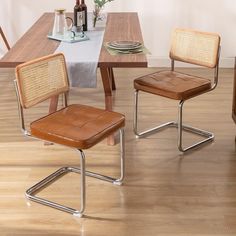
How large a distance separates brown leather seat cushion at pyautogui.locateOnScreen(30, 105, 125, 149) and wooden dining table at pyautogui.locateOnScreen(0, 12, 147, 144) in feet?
0.87

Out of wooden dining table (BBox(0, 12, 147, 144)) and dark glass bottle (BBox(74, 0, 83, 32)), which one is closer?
wooden dining table (BBox(0, 12, 147, 144))

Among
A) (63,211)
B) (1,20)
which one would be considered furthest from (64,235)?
(1,20)

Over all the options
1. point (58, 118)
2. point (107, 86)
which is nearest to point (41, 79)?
point (58, 118)

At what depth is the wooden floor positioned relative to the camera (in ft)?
7.82

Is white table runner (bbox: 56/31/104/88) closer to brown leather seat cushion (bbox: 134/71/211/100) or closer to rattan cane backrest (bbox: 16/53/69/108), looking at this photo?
rattan cane backrest (bbox: 16/53/69/108)

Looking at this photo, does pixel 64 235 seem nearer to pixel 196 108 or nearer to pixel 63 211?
pixel 63 211

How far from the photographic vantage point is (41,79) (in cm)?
249

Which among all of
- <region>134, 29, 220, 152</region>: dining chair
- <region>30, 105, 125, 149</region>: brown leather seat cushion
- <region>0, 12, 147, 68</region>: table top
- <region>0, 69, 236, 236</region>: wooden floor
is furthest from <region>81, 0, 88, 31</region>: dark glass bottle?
<region>30, 105, 125, 149</region>: brown leather seat cushion

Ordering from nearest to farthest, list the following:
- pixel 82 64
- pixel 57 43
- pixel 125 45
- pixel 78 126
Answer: pixel 78 126, pixel 82 64, pixel 125 45, pixel 57 43

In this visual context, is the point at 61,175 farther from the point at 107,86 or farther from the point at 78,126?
the point at 107,86

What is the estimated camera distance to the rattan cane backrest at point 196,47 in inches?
123

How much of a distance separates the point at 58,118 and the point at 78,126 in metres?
0.15

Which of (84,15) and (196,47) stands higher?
(84,15)

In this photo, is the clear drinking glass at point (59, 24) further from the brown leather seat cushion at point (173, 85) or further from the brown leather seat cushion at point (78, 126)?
the brown leather seat cushion at point (78, 126)
